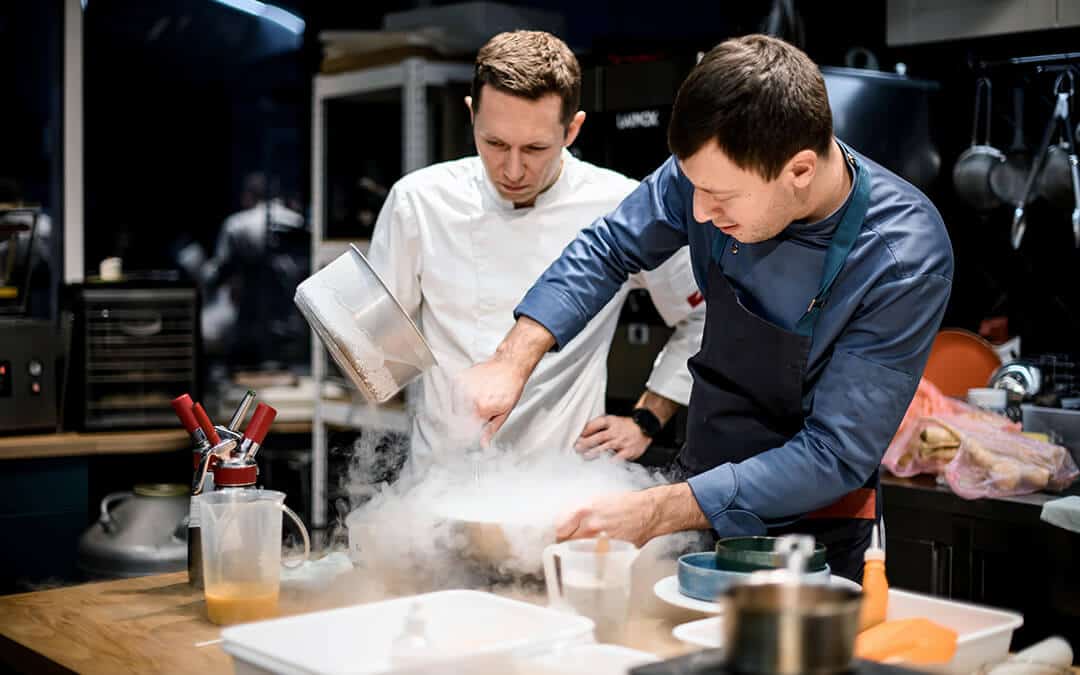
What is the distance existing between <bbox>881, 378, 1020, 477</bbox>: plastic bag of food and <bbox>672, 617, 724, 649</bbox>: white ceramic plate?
1.69 metres

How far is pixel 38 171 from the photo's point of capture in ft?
15.0

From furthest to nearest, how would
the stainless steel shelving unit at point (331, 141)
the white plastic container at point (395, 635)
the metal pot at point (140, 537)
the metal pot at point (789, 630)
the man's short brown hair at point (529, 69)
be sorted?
Answer: the stainless steel shelving unit at point (331, 141), the metal pot at point (140, 537), the man's short brown hair at point (529, 69), the white plastic container at point (395, 635), the metal pot at point (789, 630)

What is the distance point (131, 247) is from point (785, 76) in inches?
218

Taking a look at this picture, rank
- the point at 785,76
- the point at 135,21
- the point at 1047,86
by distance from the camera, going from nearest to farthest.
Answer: the point at 785,76
the point at 1047,86
the point at 135,21

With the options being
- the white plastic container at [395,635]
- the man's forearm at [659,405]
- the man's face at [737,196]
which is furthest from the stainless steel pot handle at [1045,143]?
the white plastic container at [395,635]

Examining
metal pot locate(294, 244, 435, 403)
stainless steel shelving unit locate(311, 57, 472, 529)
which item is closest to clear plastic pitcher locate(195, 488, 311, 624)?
metal pot locate(294, 244, 435, 403)

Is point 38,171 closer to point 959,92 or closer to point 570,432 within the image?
point 570,432

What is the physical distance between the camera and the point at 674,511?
1.70 m

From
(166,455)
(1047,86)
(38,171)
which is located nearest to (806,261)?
(1047,86)

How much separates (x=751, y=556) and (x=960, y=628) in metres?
0.25

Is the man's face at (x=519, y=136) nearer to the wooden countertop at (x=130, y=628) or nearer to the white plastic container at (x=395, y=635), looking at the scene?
the wooden countertop at (x=130, y=628)

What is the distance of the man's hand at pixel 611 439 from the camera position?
2.38m

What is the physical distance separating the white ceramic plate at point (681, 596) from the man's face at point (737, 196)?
51 centimetres

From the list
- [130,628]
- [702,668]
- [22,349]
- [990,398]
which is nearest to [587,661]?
[702,668]
